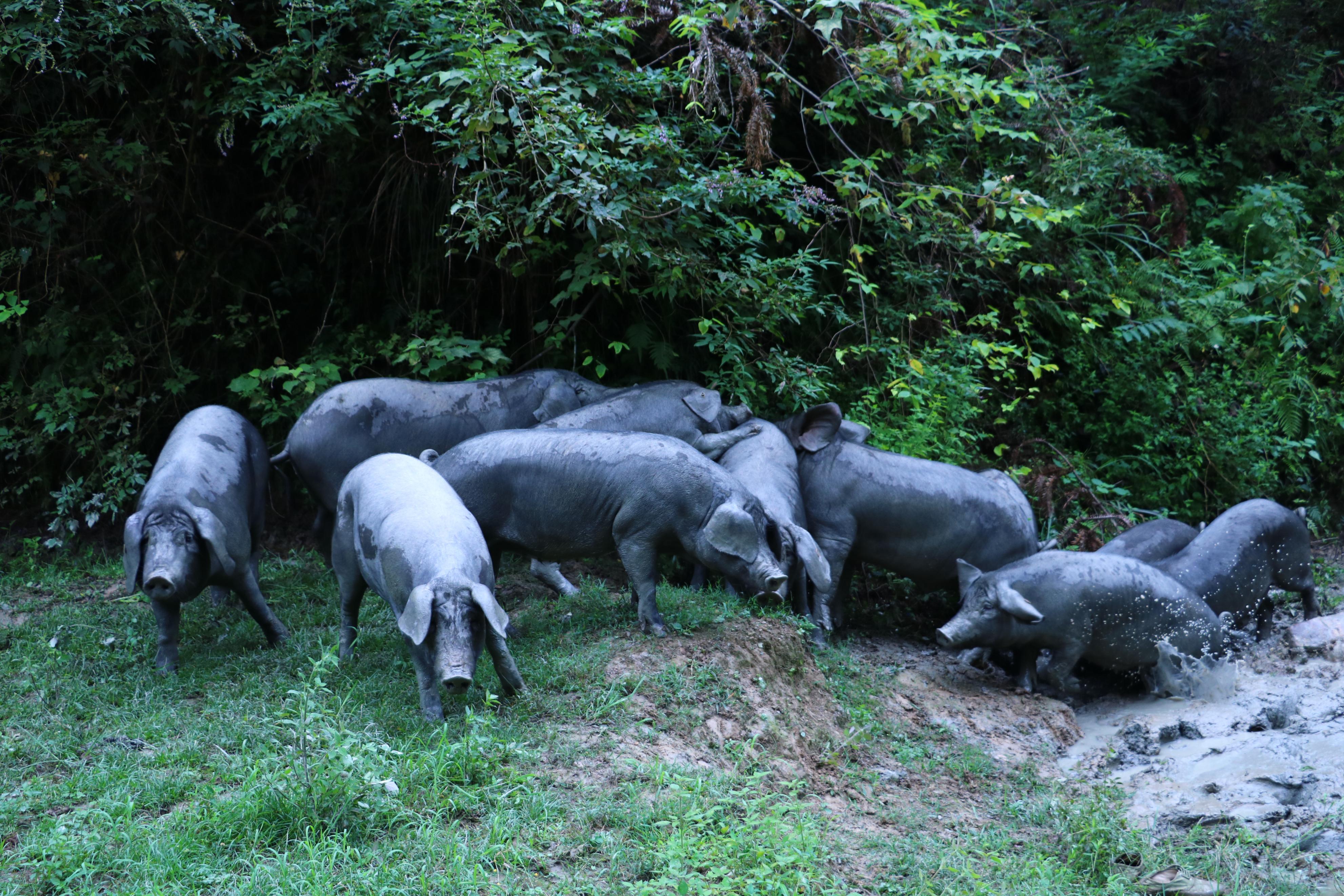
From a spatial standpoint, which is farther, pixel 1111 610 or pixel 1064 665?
pixel 1064 665

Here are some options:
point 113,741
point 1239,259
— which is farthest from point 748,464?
point 1239,259

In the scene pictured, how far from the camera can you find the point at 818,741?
18.9 ft

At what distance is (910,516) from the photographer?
24.8 ft

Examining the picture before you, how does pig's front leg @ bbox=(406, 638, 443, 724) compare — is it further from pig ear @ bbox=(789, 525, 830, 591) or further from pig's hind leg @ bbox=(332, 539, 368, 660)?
pig ear @ bbox=(789, 525, 830, 591)

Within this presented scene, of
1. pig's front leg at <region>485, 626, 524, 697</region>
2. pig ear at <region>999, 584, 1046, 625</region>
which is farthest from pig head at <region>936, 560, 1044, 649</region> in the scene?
pig's front leg at <region>485, 626, 524, 697</region>

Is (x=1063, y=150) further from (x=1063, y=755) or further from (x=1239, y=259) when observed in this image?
(x=1063, y=755)

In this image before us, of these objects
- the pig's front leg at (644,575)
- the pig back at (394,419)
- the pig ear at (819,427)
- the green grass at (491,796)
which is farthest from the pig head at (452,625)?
the pig ear at (819,427)

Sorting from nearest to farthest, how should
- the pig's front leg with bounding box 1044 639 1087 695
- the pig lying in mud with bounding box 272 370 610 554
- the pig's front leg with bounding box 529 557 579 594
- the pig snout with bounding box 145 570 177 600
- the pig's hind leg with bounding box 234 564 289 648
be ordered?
1. the pig snout with bounding box 145 570 177 600
2. the pig's hind leg with bounding box 234 564 289 648
3. the pig's front leg with bounding box 1044 639 1087 695
4. the pig's front leg with bounding box 529 557 579 594
5. the pig lying in mud with bounding box 272 370 610 554

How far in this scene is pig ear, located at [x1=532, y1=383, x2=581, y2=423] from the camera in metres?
7.81

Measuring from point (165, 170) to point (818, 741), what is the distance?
22.9 ft

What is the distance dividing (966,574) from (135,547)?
488cm

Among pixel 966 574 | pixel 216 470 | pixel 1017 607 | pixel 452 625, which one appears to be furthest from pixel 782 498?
pixel 216 470

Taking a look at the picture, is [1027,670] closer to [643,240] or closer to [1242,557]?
[1242,557]

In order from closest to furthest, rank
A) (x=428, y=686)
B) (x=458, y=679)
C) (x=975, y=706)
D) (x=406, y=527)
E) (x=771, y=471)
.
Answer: (x=458, y=679) → (x=428, y=686) → (x=406, y=527) → (x=975, y=706) → (x=771, y=471)
